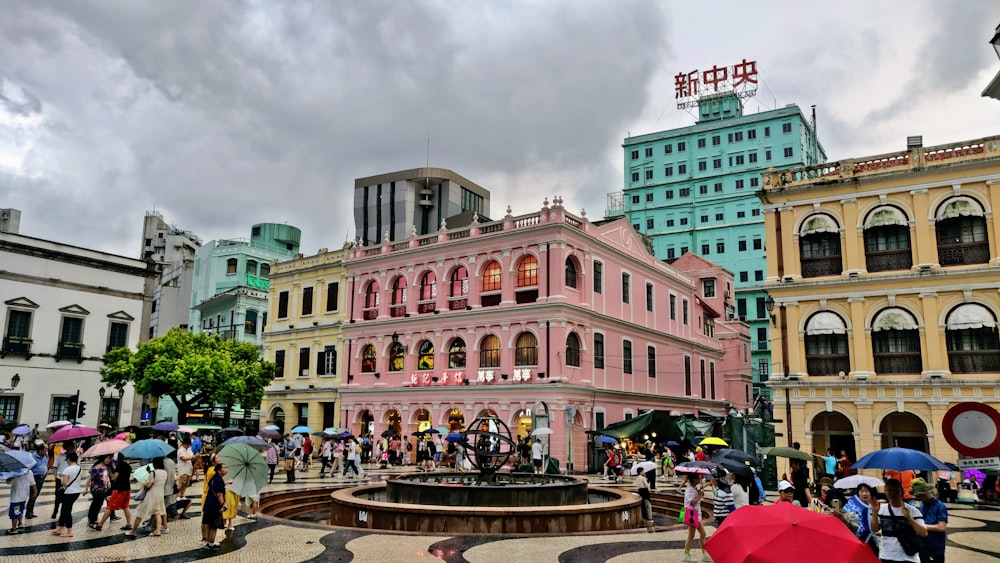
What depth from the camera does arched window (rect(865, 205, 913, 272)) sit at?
1075 inches

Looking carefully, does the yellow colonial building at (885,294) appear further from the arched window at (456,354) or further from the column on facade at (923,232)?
the arched window at (456,354)

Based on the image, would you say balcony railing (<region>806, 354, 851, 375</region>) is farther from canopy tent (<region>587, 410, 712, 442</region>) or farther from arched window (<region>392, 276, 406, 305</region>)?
arched window (<region>392, 276, 406, 305</region>)

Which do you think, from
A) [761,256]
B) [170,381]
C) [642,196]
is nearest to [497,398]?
[170,381]

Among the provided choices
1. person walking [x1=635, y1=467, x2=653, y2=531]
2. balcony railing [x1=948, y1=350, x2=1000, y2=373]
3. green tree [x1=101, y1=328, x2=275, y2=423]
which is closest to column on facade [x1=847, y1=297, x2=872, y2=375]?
balcony railing [x1=948, y1=350, x2=1000, y2=373]

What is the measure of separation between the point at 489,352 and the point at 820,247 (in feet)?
54.6

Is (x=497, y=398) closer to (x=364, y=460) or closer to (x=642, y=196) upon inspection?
(x=364, y=460)

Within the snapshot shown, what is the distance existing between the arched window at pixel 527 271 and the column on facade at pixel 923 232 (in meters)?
16.7

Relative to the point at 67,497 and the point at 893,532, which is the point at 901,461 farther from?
the point at 67,497

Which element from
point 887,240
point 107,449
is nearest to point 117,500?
point 107,449

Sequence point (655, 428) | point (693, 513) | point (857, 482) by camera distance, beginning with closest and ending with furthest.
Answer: point (857, 482) → point (693, 513) → point (655, 428)

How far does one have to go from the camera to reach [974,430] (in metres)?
7.56

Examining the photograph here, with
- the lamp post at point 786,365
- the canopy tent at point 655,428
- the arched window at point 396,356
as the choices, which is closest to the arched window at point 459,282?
the arched window at point 396,356

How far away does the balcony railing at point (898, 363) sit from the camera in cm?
2662

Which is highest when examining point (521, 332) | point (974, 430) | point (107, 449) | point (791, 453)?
point (521, 332)
